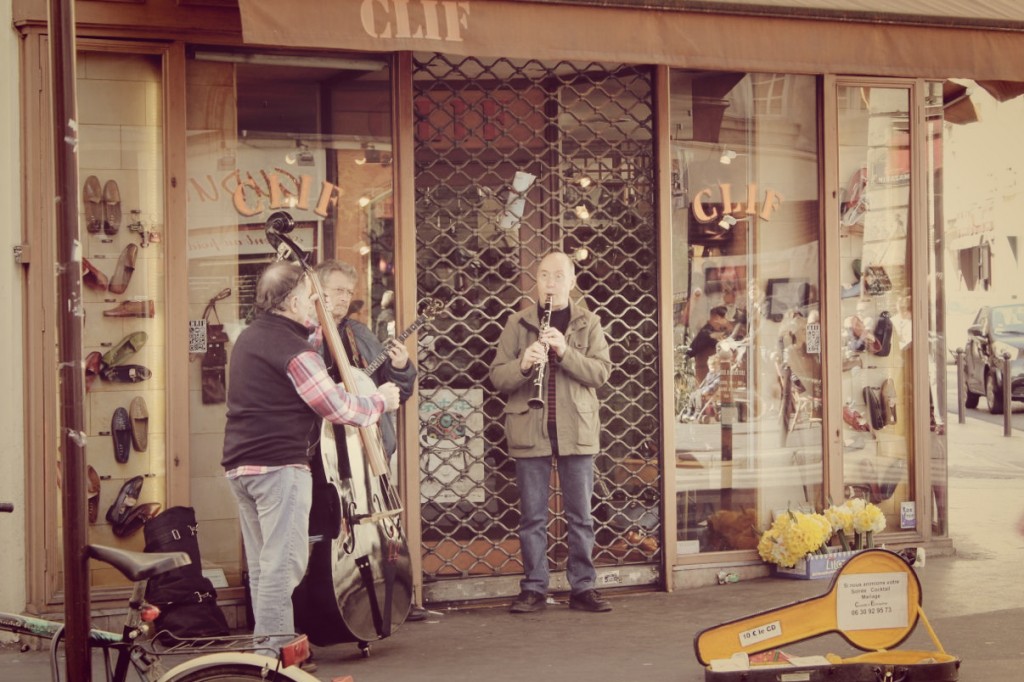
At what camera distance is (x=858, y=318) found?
8.73 m

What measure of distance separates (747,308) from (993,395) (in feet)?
39.6

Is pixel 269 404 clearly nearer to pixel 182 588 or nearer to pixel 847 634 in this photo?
pixel 182 588

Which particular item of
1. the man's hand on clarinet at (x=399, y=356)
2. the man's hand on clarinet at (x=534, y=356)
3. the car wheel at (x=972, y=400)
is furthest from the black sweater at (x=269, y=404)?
the car wheel at (x=972, y=400)

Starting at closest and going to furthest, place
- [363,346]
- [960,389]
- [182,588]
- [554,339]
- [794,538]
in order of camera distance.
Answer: [182,588] < [363,346] < [554,339] < [794,538] < [960,389]

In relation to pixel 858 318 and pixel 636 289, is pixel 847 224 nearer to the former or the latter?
pixel 858 318

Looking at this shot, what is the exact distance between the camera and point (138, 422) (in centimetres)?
723

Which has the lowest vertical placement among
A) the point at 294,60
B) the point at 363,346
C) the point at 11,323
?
the point at 363,346

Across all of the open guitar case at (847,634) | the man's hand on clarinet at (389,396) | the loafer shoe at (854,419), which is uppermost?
the man's hand on clarinet at (389,396)

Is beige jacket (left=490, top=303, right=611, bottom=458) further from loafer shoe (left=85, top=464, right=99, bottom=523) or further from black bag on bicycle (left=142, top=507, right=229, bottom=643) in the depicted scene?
loafer shoe (left=85, top=464, right=99, bottom=523)

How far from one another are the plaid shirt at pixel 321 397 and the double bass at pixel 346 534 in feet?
0.83

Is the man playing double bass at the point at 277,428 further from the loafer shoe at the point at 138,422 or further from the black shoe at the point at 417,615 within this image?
the black shoe at the point at 417,615

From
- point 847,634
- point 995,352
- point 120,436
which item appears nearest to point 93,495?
point 120,436

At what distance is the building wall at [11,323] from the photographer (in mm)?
6801

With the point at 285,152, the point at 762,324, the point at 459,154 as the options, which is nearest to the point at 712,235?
the point at 762,324
